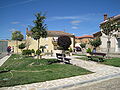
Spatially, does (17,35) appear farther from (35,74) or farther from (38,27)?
(35,74)

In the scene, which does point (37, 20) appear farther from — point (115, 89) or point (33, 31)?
point (115, 89)

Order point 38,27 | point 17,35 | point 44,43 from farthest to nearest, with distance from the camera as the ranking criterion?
1. point 17,35
2. point 44,43
3. point 38,27

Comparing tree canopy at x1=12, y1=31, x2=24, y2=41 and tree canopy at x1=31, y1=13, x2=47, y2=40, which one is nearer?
tree canopy at x1=31, y1=13, x2=47, y2=40

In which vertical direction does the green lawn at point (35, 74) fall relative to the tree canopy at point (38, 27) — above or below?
below

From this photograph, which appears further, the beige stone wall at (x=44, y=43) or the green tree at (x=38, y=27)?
the beige stone wall at (x=44, y=43)

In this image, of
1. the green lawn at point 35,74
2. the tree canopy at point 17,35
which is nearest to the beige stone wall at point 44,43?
the tree canopy at point 17,35

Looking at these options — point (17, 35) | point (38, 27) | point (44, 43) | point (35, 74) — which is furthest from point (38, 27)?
point (17, 35)

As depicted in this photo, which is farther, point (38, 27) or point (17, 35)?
point (17, 35)

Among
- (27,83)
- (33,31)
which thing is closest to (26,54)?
(33,31)

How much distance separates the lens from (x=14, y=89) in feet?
15.2

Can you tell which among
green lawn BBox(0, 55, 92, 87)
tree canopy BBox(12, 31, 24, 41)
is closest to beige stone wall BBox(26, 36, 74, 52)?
tree canopy BBox(12, 31, 24, 41)

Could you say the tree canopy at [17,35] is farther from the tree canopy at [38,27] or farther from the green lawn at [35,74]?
the green lawn at [35,74]

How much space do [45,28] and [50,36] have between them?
24.6 meters

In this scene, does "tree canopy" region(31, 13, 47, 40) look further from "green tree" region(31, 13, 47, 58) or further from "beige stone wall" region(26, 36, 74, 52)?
"beige stone wall" region(26, 36, 74, 52)
